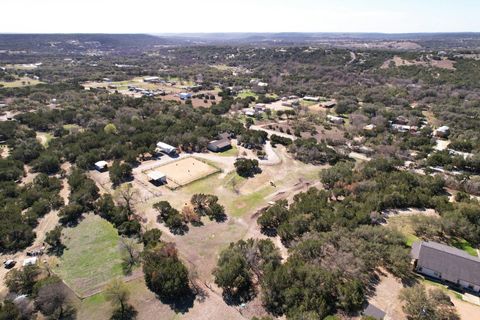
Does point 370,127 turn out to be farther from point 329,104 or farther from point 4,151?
point 4,151

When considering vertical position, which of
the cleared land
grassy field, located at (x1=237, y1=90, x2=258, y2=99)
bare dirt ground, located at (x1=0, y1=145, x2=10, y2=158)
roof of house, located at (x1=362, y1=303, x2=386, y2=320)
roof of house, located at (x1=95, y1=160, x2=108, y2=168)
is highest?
the cleared land

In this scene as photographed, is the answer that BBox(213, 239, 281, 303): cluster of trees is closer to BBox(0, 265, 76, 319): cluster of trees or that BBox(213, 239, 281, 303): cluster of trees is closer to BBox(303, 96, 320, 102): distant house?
BBox(0, 265, 76, 319): cluster of trees

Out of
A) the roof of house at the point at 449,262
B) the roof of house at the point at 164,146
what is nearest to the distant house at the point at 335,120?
the roof of house at the point at 164,146

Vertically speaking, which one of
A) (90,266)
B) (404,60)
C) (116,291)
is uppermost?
(404,60)

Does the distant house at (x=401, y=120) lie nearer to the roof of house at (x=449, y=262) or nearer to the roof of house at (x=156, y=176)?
the roof of house at (x=449, y=262)

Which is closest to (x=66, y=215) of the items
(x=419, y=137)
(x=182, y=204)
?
(x=182, y=204)

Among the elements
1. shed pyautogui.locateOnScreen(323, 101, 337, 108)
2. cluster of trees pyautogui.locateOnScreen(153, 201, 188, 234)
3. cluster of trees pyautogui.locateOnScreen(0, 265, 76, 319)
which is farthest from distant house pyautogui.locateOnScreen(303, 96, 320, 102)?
cluster of trees pyautogui.locateOnScreen(0, 265, 76, 319)

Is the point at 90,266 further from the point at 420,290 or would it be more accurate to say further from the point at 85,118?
the point at 85,118
